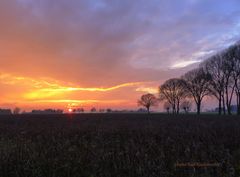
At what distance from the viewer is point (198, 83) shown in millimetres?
86625

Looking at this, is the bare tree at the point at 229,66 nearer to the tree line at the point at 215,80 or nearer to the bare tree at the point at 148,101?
the tree line at the point at 215,80

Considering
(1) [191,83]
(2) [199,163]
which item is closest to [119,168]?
(2) [199,163]

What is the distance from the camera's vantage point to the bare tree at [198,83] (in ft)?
269

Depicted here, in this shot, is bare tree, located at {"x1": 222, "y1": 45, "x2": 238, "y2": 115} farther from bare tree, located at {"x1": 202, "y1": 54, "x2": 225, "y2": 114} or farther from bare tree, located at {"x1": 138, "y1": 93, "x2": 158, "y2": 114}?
bare tree, located at {"x1": 138, "y1": 93, "x2": 158, "y2": 114}

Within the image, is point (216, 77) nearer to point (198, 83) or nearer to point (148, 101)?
point (198, 83)

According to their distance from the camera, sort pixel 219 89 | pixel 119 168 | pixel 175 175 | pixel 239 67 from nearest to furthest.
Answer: pixel 175 175 < pixel 119 168 < pixel 239 67 < pixel 219 89

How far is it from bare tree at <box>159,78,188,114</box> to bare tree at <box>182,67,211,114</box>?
5644 millimetres

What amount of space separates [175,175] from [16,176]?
3.87 m

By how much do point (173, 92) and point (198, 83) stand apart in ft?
80.5

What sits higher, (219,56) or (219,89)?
(219,56)

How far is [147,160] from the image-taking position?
8.96 meters

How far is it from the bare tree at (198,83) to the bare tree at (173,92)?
5.64 m

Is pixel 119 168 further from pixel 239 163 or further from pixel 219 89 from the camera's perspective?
pixel 219 89

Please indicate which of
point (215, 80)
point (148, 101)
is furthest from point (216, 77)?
point (148, 101)
